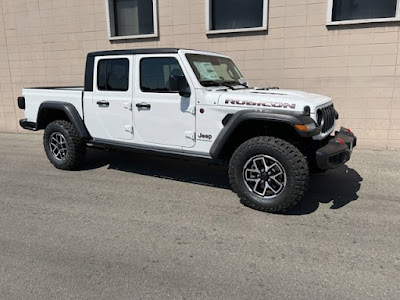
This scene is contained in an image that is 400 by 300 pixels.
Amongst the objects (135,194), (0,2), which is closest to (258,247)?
(135,194)

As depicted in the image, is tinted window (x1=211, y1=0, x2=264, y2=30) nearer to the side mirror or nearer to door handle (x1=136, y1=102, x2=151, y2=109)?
door handle (x1=136, y1=102, x2=151, y2=109)

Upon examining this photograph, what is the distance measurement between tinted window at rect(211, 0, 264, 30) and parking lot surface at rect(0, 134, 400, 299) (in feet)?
13.7

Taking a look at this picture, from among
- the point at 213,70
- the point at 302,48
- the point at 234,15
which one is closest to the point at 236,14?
the point at 234,15

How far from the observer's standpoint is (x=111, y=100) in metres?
4.94

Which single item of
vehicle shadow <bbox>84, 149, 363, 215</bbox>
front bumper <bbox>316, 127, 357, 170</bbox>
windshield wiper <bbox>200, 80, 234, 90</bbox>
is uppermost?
windshield wiper <bbox>200, 80, 234, 90</bbox>

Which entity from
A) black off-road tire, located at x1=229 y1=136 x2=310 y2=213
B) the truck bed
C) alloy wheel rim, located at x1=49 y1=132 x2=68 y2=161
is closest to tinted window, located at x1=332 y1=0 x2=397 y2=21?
black off-road tire, located at x1=229 y1=136 x2=310 y2=213

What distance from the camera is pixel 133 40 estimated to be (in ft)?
28.0

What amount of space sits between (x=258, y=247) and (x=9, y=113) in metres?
9.95

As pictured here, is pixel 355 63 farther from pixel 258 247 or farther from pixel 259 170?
pixel 258 247

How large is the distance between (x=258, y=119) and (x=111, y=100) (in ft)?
7.82

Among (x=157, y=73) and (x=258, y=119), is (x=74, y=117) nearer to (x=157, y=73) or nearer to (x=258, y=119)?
(x=157, y=73)

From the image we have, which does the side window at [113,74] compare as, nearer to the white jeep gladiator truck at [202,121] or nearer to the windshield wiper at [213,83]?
the white jeep gladiator truck at [202,121]

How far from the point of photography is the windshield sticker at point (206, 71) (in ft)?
14.4

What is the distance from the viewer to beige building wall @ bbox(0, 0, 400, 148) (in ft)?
22.2
